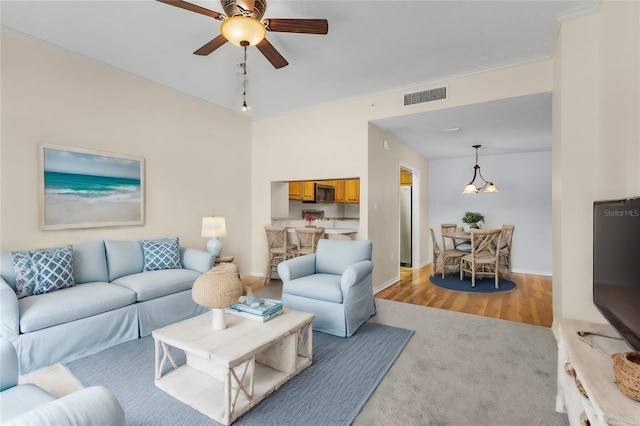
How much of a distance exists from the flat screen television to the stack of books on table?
201cm

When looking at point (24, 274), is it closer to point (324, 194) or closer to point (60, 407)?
point (60, 407)

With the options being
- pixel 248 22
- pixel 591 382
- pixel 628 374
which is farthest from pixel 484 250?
pixel 248 22

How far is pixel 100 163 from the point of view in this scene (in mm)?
3430

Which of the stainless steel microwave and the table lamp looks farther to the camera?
the stainless steel microwave

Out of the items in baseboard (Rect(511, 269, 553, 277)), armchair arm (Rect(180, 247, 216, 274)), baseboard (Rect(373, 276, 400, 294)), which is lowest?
baseboard (Rect(511, 269, 553, 277))

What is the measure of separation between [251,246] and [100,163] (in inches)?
105

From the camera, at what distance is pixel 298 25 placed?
85.8 inches

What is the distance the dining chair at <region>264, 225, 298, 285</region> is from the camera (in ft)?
15.8

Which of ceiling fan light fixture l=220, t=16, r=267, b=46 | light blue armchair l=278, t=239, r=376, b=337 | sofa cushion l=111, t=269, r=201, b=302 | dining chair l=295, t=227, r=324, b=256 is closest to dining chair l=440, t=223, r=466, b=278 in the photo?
dining chair l=295, t=227, r=324, b=256

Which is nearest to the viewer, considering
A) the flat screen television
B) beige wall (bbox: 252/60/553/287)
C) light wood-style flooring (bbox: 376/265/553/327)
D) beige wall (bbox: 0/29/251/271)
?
the flat screen television

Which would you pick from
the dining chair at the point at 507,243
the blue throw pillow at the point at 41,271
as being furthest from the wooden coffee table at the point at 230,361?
the dining chair at the point at 507,243

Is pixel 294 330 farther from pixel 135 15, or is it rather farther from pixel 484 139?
pixel 484 139

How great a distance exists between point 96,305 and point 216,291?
54.3 inches

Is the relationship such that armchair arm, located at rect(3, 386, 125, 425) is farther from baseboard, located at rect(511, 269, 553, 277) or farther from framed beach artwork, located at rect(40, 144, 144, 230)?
baseboard, located at rect(511, 269, 553, 277)
